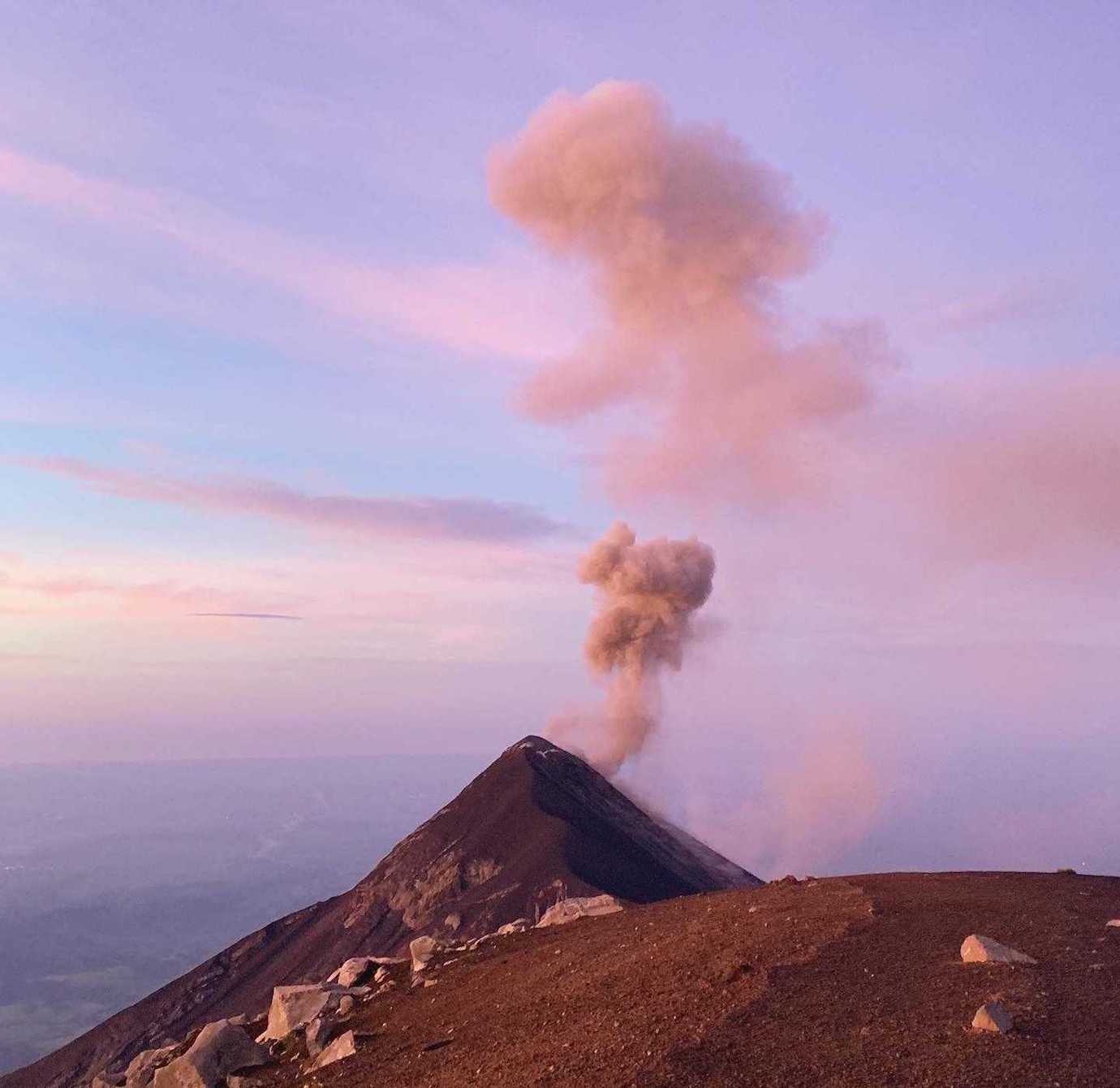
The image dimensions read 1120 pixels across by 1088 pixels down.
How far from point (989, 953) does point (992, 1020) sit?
185 inches

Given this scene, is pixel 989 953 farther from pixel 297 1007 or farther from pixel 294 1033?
pixel 297 1007

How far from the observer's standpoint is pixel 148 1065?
36.9 meters

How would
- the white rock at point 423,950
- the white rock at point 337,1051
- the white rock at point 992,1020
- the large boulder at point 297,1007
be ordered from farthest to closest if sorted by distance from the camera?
the white rock at point 423,950, the large boulder at point 297,1007, the white rock at point 337,1051, the white rock at point 992,1020

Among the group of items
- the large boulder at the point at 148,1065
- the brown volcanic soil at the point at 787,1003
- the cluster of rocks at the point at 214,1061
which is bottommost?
the large boulder at the point at 148,1065

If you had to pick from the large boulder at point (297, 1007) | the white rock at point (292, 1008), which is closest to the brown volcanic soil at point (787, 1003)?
the large boulder at point (297, 1007)

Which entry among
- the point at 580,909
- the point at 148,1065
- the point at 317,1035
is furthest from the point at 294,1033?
the point at 580,909

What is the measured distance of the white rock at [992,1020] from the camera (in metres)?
21.1

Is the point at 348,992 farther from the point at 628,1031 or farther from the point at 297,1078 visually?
the point at 628,1031

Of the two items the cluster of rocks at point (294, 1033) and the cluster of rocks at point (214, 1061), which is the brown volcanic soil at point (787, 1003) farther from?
the cluster of rocks at point (214, 1061)

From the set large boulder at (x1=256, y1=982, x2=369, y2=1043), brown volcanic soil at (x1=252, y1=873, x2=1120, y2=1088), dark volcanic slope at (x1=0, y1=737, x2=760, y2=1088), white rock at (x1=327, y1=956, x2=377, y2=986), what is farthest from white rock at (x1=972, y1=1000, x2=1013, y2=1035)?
dark volcanic slope at (x1=0, y1=737, x2=760, y2=1088)

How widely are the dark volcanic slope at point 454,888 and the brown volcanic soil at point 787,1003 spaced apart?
155 feet

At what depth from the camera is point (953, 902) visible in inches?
1243

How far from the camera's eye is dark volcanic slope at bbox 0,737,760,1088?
8044cm

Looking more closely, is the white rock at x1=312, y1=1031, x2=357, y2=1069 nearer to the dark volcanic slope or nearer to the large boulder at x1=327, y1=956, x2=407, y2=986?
the large boulder at x1=327, y1=956, x2=407, y2=986
